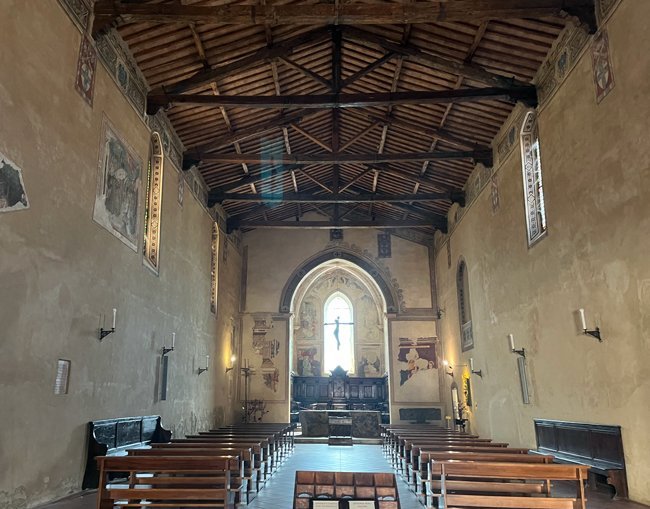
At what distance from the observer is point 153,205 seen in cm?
1132

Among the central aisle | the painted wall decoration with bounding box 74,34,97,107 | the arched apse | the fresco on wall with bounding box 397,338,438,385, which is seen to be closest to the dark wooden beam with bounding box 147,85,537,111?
the painted wall decoration with bounding box 74,34,97,107

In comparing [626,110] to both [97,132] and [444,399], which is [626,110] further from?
[444,399]

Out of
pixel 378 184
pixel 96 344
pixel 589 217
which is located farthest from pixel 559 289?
pixel 378 184

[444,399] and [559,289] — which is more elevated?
[559,289]

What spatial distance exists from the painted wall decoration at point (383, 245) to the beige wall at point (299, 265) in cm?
16

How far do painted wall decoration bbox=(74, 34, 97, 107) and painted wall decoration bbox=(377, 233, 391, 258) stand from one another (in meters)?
14.3

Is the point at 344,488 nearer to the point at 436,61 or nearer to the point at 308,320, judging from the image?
the point at 436,61

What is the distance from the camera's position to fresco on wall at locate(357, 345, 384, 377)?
84.5 feet

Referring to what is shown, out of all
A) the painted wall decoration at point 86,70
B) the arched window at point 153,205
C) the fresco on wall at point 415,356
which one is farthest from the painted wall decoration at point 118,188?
the fresco on wall at point 415,356

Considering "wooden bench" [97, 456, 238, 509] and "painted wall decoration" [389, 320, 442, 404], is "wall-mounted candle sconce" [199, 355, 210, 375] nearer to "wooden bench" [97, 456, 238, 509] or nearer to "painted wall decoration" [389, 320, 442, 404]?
"painted wall decoration" [389, 320, 442, 404]

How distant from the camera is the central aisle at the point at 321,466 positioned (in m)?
7.51

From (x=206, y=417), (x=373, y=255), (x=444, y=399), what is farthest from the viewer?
(x=373, y=255)

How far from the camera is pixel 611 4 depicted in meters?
7.53

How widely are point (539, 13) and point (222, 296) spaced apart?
12.8 metres
